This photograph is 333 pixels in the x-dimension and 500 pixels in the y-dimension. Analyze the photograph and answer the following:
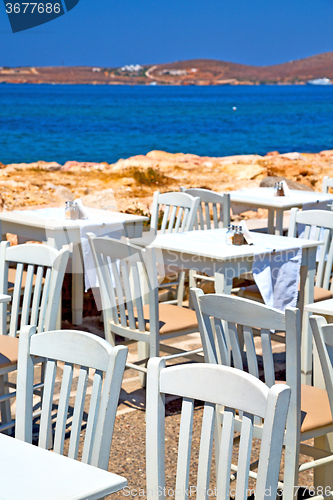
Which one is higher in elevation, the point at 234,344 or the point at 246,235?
the point at 246,235

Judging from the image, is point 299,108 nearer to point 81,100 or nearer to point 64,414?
point 81,100

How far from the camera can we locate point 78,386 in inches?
58.0

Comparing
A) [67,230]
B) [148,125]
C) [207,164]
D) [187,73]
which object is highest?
[187,73]

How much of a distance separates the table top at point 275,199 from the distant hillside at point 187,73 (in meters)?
48.8

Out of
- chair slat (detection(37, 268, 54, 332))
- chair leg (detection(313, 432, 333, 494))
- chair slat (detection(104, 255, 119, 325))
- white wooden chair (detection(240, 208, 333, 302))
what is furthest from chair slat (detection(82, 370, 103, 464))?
white wooden chair (detection(240, 208, 333, 302))

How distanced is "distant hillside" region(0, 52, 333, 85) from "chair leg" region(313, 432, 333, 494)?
51999 mm

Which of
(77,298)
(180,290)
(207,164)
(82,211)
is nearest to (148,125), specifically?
(207,164)

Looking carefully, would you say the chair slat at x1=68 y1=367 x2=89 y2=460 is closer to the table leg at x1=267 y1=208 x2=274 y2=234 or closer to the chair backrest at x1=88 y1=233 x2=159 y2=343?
the chair backrest at x1=88 y1=233 x2=159 y2=343

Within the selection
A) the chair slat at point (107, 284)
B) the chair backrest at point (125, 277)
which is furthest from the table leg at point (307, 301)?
the chair slat at point (107, 284)

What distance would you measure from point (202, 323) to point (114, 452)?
1.03 metres

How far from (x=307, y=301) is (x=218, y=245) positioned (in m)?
0.59

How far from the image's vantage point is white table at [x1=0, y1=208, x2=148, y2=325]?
144 inches

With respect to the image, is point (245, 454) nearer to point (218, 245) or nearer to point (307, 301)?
point (218, 245)

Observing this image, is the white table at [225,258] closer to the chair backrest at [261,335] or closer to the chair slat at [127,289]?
the chair slat at [127,289]
